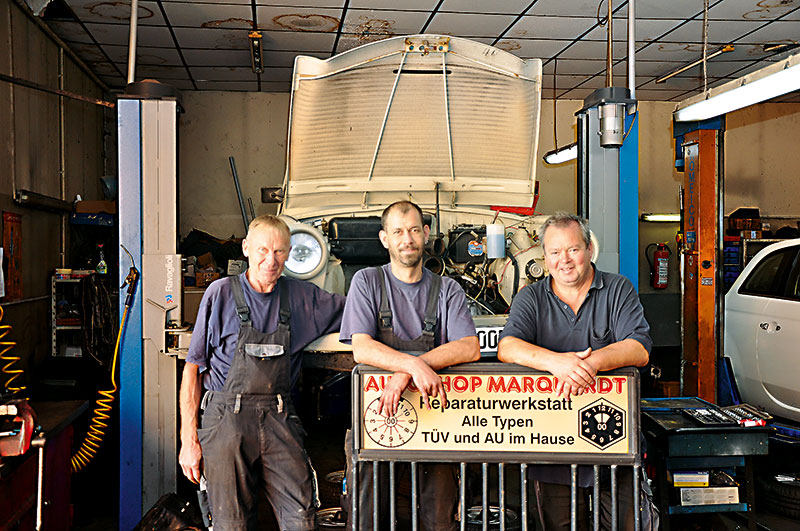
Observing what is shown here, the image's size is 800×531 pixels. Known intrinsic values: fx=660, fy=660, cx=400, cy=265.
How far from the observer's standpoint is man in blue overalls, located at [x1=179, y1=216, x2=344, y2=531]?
2492mm

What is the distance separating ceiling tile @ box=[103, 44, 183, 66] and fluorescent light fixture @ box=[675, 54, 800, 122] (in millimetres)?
5644

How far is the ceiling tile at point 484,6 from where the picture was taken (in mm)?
6113

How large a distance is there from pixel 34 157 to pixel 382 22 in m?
3.51

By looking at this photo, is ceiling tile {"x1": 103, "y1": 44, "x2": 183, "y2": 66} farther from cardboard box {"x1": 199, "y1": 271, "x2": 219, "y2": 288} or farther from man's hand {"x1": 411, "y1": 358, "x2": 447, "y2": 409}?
man's hand {"x1": 411, "y1": 358, "x2": 447, "y2": 409}

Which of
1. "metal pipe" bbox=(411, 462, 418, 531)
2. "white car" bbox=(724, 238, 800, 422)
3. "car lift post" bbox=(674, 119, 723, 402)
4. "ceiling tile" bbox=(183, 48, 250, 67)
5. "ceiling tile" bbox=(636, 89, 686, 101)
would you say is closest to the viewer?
"metal pipe" bbox=(411, 462, 418, 531)

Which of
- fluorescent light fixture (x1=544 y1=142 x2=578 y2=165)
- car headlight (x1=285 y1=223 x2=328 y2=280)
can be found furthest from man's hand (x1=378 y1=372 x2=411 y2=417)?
fluorescent light fixture (x1=544 y1=142 x2=578 y2=165)

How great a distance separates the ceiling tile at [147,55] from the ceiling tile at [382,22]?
2.16 metres

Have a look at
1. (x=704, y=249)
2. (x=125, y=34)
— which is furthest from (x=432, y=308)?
(x=125, y=34)

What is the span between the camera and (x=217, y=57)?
25.7 ft

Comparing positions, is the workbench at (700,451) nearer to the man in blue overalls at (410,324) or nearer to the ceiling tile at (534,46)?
the man in blue overalls at (410,324)

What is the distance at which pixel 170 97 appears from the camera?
341 centimetres

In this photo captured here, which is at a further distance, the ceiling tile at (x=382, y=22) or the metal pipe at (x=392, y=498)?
the ceiling tile at (x=382, y=22)

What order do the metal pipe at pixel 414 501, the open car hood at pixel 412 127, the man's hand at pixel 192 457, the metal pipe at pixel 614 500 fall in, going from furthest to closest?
the open car hood at pixel 412 127 < the man's hand at pixel 192 457 < the metal pipe at pixel 414 501 < the metal pipe at pixel 614 500

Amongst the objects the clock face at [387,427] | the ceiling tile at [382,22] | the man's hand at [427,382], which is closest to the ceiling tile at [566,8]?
the ceiling tile at [382,22]
